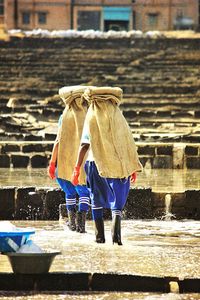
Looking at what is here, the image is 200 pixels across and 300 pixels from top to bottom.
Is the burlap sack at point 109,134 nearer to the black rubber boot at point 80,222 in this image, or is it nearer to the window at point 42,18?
the black rubber boot at point 80,222

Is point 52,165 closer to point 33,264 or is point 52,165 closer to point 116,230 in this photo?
point 116,230

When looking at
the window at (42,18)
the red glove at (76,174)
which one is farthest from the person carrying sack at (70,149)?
the window at (42,18)

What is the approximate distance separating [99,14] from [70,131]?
50.8 meters

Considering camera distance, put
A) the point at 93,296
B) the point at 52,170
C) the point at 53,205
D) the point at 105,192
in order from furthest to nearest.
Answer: the point at 53,205, the point at 52,170, the point at 105,192, the point at 93,296

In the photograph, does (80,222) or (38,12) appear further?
(38,12)

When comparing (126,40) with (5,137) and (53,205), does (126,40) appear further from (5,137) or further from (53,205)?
(53,205)

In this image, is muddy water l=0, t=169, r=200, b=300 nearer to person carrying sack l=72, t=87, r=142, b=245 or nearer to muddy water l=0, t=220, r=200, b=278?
muddy water l=0, t=220, r=200, b=278

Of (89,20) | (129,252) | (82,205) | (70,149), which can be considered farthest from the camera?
(89,20)

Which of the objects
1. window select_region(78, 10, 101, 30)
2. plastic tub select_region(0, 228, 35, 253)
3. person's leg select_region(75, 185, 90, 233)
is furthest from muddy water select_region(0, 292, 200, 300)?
window select_region(78, 10, 101, 30)

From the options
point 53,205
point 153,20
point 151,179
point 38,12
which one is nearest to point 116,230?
point 53,205

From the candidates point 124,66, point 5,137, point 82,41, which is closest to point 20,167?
point 5,137

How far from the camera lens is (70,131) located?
42.1 feet

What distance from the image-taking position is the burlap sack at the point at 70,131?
499 inches

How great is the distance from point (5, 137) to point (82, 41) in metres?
25.7
